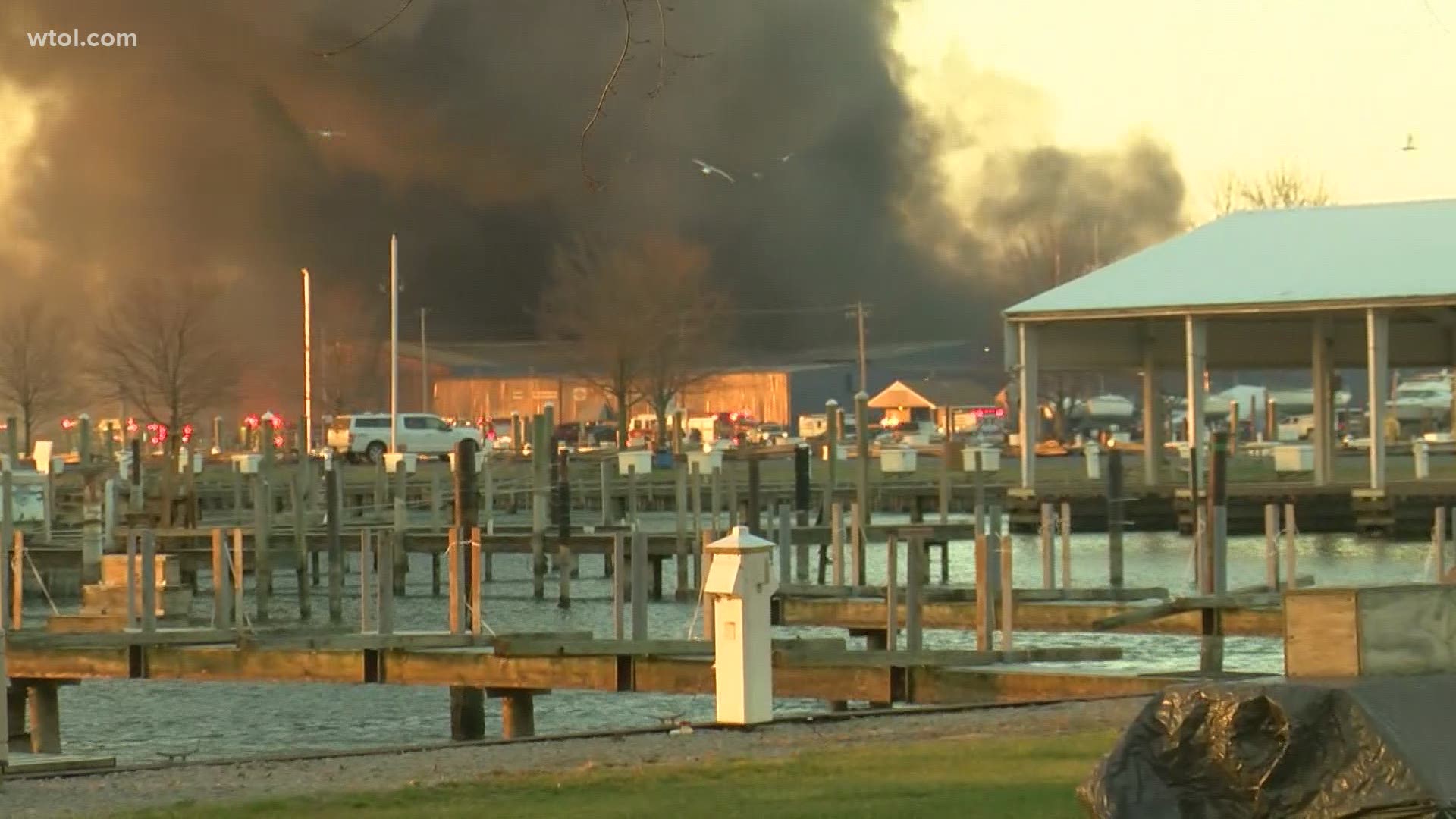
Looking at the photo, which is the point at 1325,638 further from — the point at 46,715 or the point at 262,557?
the point at 262,557

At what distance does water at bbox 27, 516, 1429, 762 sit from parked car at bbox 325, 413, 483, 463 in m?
35.3

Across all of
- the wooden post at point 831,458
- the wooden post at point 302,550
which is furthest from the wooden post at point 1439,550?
the wooden post at point 302,550

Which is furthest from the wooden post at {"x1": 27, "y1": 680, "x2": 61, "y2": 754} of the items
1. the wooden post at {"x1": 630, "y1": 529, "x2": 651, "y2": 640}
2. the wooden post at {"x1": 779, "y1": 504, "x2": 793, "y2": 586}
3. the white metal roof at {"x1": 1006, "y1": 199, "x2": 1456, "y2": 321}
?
the white metal roof at {"x1": 1006, "y1": 199, "x2": 1456, "y2": 321}

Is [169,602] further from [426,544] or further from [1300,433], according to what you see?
[1300,433]

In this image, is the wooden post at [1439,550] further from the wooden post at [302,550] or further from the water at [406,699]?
the wooden post at [302,550]

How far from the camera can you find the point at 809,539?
38500 millimetres

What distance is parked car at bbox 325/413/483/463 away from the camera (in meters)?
75.5

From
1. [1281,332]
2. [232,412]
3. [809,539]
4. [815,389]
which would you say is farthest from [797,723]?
[815,389]

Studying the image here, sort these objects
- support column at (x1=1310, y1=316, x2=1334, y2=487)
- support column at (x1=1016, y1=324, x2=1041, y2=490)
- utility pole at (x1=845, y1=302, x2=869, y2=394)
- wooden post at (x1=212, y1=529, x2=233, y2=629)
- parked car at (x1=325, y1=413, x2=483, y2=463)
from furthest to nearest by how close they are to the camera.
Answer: utility pole at (x1=845, y1=302, x2=869, y2=394) < parked car at (x1=325, y1=413, x2=483, y2=463) < support column at (x1=1310, y1=316, x2=1334, y2=487) < support column at (x1=1016, y1=324, x2=1041, y2=490) < wooden post at (x1=212, y1=529, x2=233, y2=629)

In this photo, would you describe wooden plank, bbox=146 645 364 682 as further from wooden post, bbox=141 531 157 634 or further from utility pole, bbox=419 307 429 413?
utility pole, bbox=419 307 429 413

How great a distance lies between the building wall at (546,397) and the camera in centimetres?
10850

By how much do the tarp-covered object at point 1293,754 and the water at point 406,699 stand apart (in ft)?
32.7

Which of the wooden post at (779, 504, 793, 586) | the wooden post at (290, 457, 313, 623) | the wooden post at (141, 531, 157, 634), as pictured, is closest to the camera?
the wooden post at (141, 531, 157, 634)

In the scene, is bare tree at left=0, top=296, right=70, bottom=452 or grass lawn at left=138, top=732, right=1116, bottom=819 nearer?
grass lawn at left=138, top=732, right=1116, bottom=819
